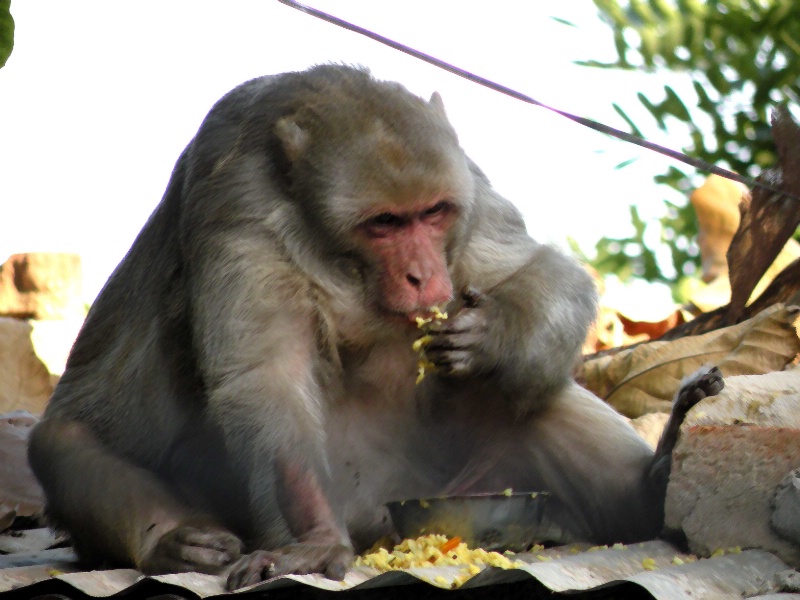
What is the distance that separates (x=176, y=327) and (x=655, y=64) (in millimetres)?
6352

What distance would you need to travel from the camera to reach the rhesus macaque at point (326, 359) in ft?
11.6

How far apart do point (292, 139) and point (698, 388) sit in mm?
1583

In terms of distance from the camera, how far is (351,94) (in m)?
3.90

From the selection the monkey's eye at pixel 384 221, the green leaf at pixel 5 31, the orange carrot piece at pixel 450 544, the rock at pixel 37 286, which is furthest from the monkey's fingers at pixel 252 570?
the rock at pixel 37 286

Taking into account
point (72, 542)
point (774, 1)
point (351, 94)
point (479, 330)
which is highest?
point (774, 1)

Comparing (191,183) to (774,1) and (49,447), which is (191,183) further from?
(774,1)

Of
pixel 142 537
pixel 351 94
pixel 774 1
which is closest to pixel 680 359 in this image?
pixel 351 94

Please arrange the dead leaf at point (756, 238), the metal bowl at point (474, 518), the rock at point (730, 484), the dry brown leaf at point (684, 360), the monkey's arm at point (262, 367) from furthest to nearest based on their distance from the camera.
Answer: the dead leaf at point (756, 238), the dry brown leaf at point (684, 360), the metal bowl at point (474, 518), the monkey's arm at point (262, 367), the rock at point (730, 484)

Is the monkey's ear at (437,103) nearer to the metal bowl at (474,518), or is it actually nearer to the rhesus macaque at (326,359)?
the rhesus macaque at (326,359)

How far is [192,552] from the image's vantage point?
3320 mm

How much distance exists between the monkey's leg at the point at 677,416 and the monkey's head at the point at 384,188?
850 millimetres

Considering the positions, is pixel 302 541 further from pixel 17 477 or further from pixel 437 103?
pixel 17 477

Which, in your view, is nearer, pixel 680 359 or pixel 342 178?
pixel 342 178

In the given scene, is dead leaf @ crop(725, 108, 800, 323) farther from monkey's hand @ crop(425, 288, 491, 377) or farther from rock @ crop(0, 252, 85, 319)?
rock @ crop(0, 252, 85, 319)
